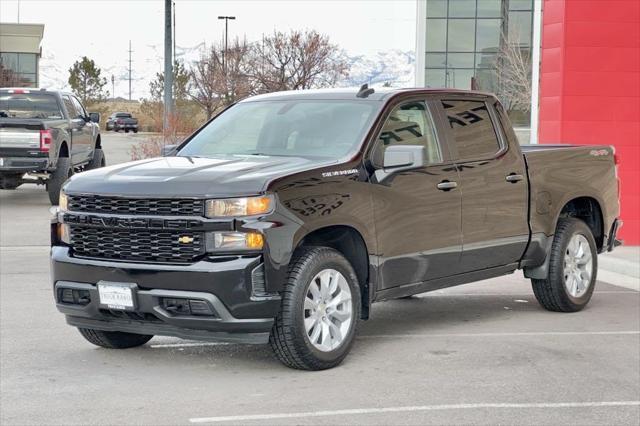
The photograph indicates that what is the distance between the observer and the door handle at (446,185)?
864cm

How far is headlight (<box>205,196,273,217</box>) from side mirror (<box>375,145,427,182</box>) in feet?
4.16

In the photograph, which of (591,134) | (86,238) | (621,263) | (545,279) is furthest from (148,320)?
(591,134)

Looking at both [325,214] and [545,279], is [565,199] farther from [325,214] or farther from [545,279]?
[325,214]

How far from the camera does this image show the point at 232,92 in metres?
55.8

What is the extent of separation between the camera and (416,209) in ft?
27.6

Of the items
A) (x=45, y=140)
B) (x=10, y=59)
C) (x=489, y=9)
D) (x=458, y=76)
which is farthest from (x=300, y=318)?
(x=10, y=59)

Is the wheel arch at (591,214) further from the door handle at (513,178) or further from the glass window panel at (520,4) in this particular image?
the glass window panel at (520,4)

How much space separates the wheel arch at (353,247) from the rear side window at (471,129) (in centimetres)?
145

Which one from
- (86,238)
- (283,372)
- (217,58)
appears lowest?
(283,372)

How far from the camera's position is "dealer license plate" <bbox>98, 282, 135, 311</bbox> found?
7.22 meters

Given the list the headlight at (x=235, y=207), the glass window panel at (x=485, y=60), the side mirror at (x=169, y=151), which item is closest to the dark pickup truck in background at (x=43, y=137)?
the side mirror at (x=169, y=151)

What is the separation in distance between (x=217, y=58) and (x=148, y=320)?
52025 millimetres

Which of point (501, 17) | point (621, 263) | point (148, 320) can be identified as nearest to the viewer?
point (148, 320)

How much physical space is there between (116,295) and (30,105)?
16.2 metres
